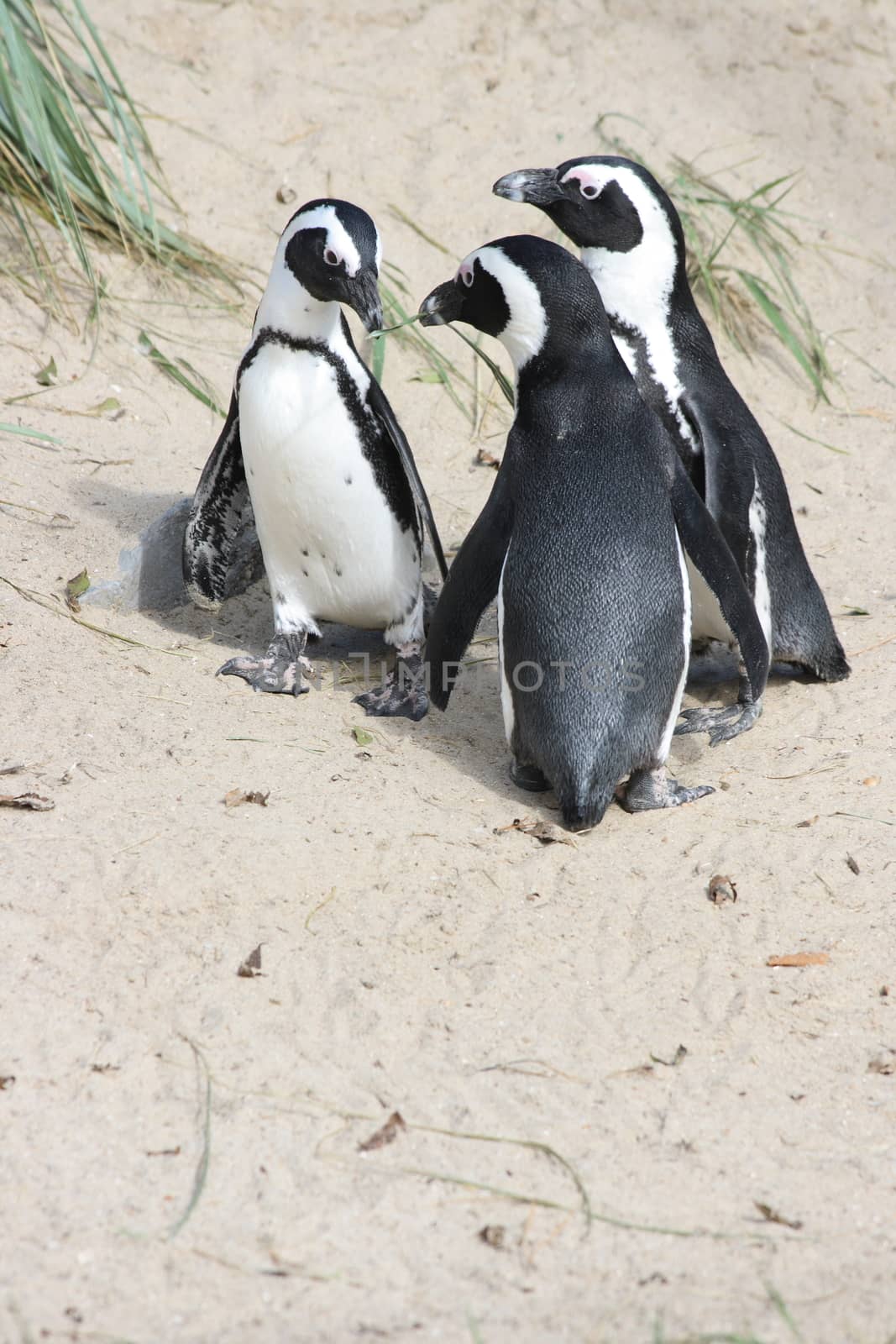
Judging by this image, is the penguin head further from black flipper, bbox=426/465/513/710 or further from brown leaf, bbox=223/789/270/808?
brown leaf, bbox=223/789/270/808

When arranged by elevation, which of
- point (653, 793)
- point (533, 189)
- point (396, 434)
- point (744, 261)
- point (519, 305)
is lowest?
point (653, 793)

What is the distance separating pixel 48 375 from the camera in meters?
4.97

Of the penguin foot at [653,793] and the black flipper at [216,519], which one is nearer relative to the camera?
the penguin foot at [653,793]

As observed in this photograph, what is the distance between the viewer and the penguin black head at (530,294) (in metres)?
3.24

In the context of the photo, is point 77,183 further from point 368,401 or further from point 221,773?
point 221,773

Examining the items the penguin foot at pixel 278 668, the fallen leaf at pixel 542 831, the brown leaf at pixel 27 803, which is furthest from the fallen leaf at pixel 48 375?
the fallen leaf at pixel 542 831

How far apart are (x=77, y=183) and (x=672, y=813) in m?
3.54

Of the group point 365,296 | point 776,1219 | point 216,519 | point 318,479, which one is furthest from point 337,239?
point 776,1219

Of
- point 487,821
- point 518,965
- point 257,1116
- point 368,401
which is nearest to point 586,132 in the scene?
point 368,401

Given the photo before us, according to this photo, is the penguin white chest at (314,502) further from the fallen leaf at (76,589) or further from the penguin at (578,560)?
the fallen leaf at (76,589)

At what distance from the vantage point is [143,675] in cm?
362

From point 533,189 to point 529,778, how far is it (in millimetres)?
1669

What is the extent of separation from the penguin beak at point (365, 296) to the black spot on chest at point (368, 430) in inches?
10.8

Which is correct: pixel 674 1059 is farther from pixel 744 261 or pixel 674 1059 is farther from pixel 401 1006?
pixel 744 261
